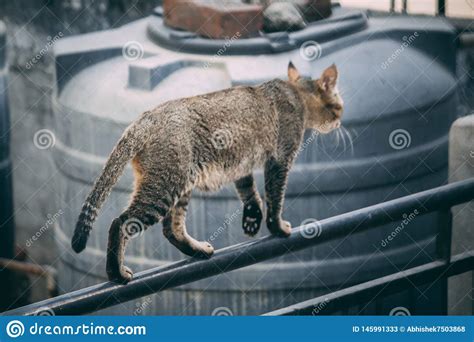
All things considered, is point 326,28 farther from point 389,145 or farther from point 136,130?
point 136,130

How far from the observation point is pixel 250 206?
2.64 metres

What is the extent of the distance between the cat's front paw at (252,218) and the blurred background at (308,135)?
911 mm

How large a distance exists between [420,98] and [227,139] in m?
1.47

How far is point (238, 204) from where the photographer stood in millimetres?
3592

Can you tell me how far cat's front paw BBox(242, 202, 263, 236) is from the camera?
2.64 m

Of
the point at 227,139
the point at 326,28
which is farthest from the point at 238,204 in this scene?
the point at 227,139
